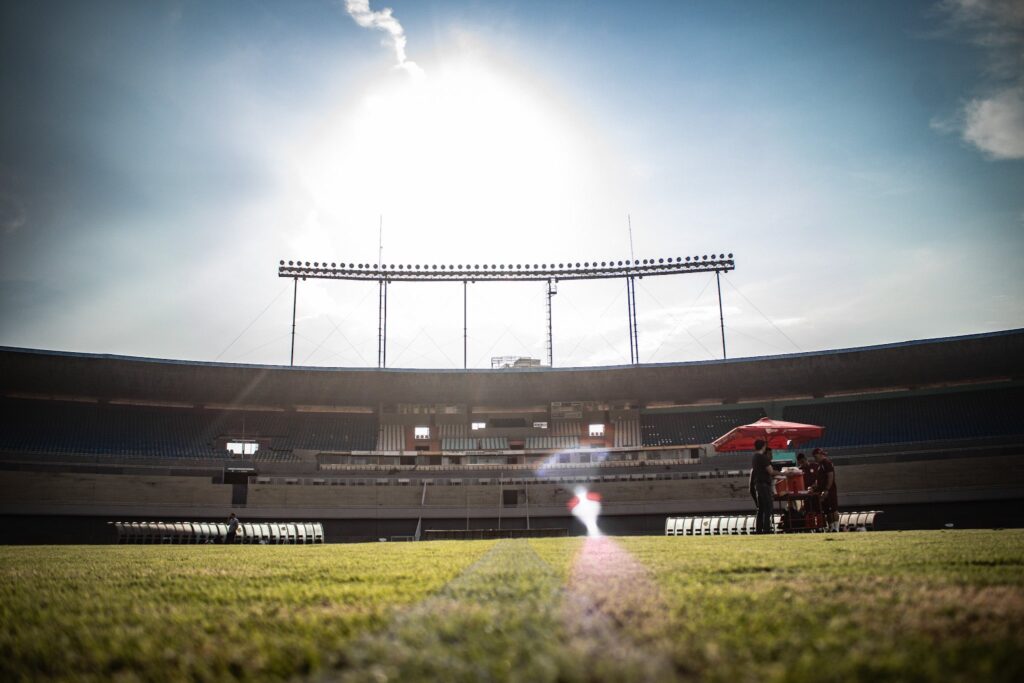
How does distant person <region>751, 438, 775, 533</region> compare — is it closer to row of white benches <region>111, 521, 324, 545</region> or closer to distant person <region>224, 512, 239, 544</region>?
row of white benches <region>111, 521, 324, 545</region>

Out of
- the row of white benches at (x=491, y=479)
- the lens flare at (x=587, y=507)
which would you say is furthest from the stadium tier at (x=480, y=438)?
the lens flare at (x=587, y=507)

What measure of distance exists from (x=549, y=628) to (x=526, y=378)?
39060 mm

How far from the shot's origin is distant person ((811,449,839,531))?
16156 mm

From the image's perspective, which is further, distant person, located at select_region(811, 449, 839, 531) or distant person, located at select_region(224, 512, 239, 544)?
distant person, located at select_region(224, 512, 239, 544)

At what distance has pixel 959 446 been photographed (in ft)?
104

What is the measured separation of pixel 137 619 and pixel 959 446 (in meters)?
37.4

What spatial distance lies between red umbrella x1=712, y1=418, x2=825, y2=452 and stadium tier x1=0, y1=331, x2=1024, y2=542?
10093mm

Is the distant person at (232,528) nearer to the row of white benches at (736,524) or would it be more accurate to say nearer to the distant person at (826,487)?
the row of white benches at (736,524)

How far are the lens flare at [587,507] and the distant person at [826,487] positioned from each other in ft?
50.6

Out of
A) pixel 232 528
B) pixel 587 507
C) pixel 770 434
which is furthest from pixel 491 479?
pixel 770 434

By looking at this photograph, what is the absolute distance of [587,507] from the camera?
3225 cm

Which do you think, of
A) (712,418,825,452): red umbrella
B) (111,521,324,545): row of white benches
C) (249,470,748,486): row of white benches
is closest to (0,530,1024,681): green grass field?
(712,418,825,452): red umbrella

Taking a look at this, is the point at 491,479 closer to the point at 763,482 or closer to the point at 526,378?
the point at 526,378

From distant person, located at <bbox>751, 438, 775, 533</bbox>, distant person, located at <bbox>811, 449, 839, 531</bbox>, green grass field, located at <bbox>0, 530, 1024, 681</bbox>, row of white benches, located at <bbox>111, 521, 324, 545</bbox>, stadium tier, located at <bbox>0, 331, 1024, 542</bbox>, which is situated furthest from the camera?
stadium tier, located at <bbox>0, 331, 1024, 542</bbox>
